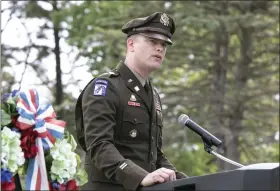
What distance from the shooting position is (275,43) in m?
15.6

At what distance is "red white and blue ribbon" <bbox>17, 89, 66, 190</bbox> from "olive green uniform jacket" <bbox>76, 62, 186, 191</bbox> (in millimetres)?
204

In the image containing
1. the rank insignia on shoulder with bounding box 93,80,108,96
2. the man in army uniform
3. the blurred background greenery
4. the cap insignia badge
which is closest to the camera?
the man in army uniform

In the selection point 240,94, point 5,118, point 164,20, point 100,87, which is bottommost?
point 240,94

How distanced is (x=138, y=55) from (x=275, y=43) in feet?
41.6

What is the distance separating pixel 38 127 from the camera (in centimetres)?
354

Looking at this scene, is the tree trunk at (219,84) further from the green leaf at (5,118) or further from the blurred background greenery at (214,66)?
the green leaf at (5,118)

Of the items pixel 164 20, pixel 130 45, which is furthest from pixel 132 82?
pixel 164 20

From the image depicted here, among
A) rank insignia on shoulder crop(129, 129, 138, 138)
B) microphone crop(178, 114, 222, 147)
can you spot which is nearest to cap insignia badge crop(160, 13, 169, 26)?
rank insignia on shoulder crop(129, 129, 138, 138)

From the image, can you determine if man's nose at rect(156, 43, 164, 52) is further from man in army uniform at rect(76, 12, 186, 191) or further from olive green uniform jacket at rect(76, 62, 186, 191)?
olive green uniform jacket at rect(76, 62, 186, 191)

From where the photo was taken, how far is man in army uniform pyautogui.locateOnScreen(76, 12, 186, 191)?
123 inches

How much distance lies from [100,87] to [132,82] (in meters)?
0.21

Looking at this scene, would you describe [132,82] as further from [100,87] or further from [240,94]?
[240,94]

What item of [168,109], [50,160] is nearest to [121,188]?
[50,160]

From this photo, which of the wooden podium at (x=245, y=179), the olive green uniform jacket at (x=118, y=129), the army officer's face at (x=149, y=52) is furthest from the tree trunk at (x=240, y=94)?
the wooden podium at (x=245, y=179)
